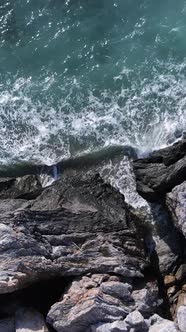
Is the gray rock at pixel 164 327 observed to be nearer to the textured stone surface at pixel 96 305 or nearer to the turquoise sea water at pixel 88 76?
the textured stone surface at pixel 96 305

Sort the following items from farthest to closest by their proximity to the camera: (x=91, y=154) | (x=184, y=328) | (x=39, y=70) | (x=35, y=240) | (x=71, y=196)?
(x=39, y=70) → (x=91, y=154) → (x=71, y=196) → (x=35, y=240) → (x=184, y=328)

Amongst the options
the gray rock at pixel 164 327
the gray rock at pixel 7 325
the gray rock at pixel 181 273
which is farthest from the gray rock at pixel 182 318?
the gray rock at pixel 7 325

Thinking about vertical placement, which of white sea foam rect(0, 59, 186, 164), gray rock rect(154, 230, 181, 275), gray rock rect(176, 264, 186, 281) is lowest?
gray rock rect(176, 264, 186, 281)

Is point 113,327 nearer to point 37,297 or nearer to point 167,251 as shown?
point 37,297

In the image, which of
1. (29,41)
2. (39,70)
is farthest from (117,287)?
(29,41)

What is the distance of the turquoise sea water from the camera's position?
66.1 ft

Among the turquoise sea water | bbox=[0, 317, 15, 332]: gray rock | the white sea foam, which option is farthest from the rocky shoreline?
the turquoise sea water

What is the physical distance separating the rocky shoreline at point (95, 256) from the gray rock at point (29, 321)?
3 centimetres

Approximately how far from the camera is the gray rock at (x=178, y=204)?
15789mm

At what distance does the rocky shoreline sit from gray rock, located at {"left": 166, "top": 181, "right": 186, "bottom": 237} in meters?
0.03

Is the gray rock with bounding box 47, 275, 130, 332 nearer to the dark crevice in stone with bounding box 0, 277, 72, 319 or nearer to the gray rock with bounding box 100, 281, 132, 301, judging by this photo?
the gray rock with bounding box 100, 281, 132, 301

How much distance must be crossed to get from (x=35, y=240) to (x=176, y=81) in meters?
9.30

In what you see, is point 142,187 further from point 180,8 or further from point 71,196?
point 180,8

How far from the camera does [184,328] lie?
563 inches
